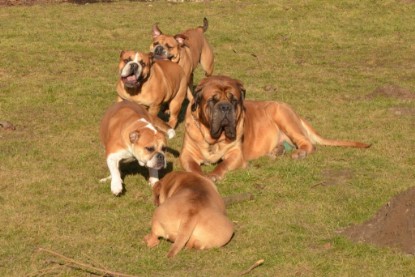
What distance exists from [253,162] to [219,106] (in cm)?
135

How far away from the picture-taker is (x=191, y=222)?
8.20 m

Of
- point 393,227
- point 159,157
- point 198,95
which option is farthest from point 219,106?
point 393,227

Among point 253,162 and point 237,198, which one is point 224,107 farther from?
point 237,198

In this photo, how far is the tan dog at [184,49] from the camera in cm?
1639

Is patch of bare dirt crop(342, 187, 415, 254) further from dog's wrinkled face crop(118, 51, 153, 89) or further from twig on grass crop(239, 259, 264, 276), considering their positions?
dog's wrinkled face crop(118, 51, 153, 89)

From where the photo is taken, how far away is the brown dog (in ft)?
37.8

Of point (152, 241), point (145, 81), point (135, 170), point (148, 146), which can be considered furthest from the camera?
point (145, 81)

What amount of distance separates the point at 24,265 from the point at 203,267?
1772 mm

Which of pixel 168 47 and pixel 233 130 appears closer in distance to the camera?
pixel 233 130

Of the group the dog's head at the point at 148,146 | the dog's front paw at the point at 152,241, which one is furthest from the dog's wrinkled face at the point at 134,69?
the dog's front paw at the point at 152,241

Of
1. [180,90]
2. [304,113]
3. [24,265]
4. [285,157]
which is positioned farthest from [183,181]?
[304,113]

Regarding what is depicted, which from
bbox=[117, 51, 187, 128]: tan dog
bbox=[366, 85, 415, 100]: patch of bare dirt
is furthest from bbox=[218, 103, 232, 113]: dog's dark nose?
bbox=[366, 85, 415, 100]: patch of bare dirt

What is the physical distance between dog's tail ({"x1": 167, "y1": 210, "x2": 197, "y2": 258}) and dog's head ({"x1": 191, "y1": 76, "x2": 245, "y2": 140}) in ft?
10.9

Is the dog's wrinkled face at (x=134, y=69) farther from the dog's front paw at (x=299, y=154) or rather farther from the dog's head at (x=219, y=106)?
the dog's front paw at (x=299, y=154)
